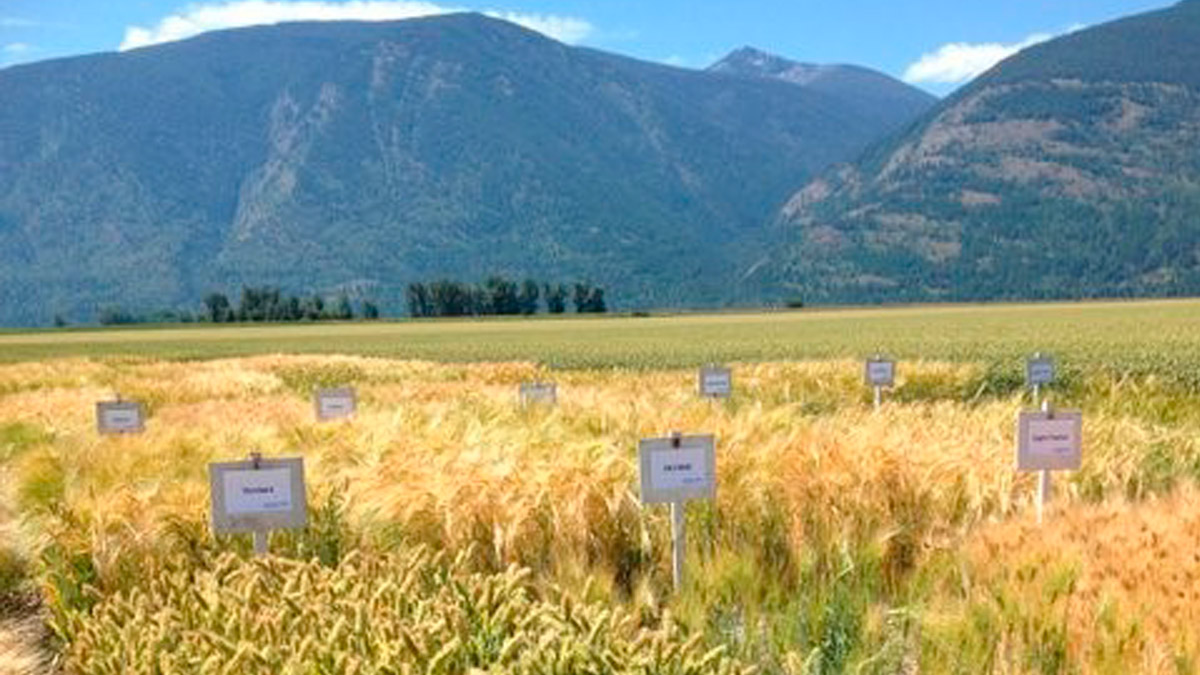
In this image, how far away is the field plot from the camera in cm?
395

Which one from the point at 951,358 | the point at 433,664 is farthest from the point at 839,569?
the point at 951,358

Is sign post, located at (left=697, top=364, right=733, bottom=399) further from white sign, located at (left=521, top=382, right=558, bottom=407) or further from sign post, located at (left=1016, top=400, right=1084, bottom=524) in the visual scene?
sign post, located at (left=1016, top=400, right=1084, bottom=524)

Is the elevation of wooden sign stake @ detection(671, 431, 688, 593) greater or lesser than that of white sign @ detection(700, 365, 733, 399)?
greater

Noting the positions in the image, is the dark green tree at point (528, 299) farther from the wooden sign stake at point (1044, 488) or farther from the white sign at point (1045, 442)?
the white sign at point (1045, 442)

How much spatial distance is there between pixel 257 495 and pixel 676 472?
78.5 inches

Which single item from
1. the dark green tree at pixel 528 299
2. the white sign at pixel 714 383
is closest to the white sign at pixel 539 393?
the white sign at pixel 714 383

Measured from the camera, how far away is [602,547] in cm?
612

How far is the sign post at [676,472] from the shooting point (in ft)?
17.9

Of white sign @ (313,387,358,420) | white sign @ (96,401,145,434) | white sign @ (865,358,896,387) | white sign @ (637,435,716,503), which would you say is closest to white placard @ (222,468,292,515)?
white sign @ (637,435,716,503)

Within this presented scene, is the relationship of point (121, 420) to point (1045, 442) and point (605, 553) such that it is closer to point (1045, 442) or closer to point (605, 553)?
point (605, 553)

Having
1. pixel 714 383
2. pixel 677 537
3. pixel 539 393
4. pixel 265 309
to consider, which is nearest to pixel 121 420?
pixel 539 393

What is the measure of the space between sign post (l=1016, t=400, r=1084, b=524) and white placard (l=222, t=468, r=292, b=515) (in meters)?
3.91

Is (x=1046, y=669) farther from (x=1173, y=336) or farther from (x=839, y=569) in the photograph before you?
(x=1173, y=336)

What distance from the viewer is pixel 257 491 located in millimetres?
5496
